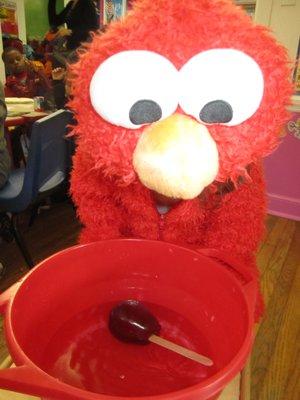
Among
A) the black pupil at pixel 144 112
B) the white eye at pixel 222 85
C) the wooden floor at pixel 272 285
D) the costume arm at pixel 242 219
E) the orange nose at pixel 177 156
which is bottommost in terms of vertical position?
the wooden floor at pixel 272 285

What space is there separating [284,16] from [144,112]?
Answer: 1.62 m

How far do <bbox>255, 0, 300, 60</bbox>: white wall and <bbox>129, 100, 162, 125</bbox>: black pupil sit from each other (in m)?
1.52

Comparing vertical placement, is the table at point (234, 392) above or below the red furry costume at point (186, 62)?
below

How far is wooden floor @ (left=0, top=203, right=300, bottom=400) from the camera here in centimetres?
97

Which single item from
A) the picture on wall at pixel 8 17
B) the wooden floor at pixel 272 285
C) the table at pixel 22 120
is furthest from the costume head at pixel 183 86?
the picture on wall at pixel 8 17

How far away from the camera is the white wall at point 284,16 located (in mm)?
1550

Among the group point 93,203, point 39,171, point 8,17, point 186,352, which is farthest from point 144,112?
point 8,17

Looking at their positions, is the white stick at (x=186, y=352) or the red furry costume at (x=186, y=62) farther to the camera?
the white stick at (x=186, y=352)

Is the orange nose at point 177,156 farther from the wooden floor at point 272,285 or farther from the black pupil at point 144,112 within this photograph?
the wooden floor at point 272,285

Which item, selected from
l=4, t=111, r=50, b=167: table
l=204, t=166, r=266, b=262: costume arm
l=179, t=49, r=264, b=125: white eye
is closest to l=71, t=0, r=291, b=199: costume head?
l=179, t=49, r=264, b=125: white eye

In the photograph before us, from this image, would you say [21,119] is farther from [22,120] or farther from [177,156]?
[177,156]

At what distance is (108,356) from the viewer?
47cm

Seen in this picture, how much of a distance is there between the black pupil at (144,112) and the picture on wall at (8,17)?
2.62m

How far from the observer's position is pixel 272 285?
1362 mm
